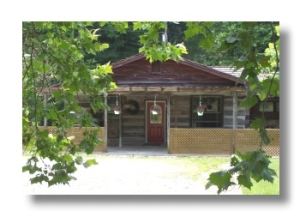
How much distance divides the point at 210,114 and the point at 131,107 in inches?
63.0

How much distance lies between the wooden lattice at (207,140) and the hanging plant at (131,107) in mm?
1464

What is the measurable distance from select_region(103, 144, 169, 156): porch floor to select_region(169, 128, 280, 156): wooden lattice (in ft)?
0.98

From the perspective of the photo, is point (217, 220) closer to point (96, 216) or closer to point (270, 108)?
point (96, 216)

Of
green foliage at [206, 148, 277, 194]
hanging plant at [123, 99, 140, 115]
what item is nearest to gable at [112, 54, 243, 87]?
hanging plant at [123, 99, 140, 115]

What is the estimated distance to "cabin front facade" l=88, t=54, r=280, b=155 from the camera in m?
7.50

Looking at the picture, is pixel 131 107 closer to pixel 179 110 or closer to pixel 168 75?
pixel 179 110

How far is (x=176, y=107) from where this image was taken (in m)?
8.59

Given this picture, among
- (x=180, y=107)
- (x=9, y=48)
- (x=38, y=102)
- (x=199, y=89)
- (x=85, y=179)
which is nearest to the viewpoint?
(x=9, y=48)

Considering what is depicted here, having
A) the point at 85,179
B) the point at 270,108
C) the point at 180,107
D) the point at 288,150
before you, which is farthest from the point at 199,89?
the point at 288,150

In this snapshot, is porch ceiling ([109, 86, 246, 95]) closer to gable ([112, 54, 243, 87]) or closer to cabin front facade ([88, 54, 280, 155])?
cabin front facade ([88, 54, 280, 155])

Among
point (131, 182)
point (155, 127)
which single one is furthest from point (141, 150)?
point (131, 182)
